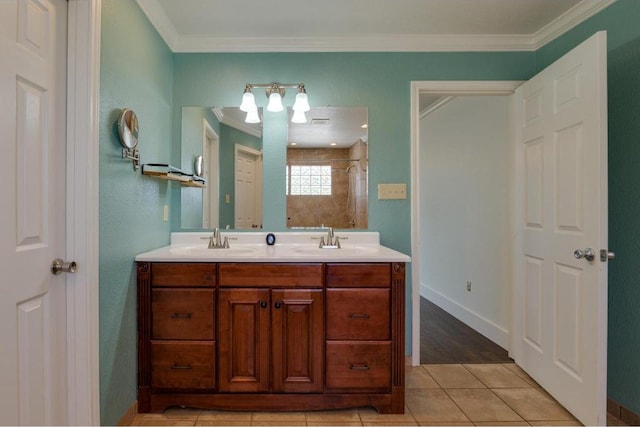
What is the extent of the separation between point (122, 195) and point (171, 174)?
39 centimetres

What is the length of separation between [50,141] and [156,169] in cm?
58

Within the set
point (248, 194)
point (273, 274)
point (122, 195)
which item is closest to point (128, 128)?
point (122, 195)

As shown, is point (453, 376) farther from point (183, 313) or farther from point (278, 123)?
point (278, 123)

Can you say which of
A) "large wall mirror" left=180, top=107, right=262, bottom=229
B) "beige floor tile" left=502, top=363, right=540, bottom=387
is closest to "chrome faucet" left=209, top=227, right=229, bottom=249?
"large wall mirror" left=180, top=107, right=262, bottom=229

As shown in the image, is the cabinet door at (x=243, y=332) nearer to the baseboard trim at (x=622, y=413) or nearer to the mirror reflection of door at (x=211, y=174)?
the mirror reflection of door at (x=211, y=174)

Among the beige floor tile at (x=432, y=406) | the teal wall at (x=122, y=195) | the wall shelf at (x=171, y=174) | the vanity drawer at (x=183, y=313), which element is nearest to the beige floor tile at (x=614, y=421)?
the beige floor tile at (x=432, y=406)

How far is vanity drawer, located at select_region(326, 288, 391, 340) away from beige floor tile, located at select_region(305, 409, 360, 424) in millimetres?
418

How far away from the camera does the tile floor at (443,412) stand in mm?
1729

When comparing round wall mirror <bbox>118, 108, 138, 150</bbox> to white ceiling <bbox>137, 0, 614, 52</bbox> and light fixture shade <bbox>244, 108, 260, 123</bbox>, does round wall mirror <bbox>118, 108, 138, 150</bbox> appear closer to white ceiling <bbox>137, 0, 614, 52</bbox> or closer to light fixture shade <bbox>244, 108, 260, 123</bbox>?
white ceiling <bbox>137, 0, 614, 52</bbox>

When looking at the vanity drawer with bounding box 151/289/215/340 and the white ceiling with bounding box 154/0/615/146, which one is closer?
the vanity drawer with bounding box 151/289/215/340

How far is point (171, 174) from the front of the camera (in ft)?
6.58

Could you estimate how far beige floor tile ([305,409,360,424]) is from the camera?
174 cm

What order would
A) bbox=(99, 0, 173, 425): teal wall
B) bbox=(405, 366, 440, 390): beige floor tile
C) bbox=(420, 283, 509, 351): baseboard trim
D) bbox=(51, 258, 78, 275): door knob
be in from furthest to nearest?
1. bbox=(420, 283, 509, 351): baseboard trim
2. bbox=(405, 366, 440, 390): beige floor tile
3. bbox=(99, 0, 173, 425): teal wall
4. bbox=(51, 258, 78, 275): door knob

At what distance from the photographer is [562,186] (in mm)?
1860
